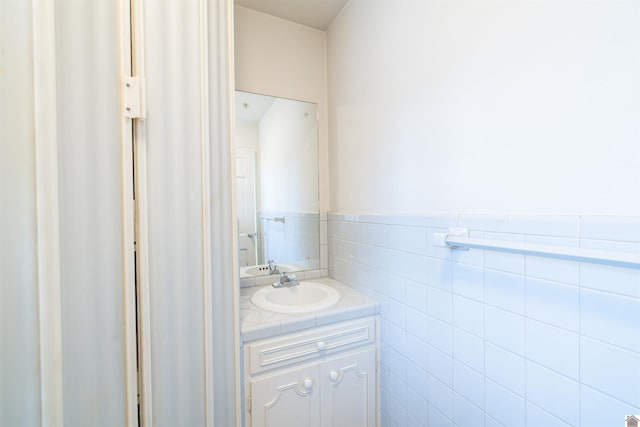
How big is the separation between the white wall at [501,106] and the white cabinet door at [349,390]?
75cm

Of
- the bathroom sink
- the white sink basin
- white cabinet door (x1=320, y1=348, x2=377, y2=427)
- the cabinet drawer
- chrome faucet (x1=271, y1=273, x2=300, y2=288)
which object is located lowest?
white cabinet door (x1=320, y1=348, x2=377, y2=427)

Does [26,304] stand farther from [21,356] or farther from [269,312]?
[269,312]

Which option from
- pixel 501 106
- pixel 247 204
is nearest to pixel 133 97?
pixel 247 204

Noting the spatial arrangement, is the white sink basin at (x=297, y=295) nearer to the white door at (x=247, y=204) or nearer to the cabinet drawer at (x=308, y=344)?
the cabinet drawer at (x=308, y=344)

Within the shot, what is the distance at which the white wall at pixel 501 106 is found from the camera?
1.78ft

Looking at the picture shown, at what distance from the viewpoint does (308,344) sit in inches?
43.3

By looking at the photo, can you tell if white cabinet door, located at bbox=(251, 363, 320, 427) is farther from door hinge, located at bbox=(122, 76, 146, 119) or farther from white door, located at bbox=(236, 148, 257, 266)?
door hinge, located at bbox=(122, 76, 146, 119)

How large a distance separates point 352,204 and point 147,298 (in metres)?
1.07

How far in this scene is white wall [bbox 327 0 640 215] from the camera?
54 cm

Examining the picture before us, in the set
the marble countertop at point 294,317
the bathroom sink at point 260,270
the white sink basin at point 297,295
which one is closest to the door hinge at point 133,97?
the marble countertop at point 294,317

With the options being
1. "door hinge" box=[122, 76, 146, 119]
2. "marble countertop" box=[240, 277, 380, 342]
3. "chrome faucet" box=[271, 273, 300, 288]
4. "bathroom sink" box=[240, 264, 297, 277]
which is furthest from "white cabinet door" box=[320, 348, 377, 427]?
"door hinge" box=[122, 76, 146, 119]

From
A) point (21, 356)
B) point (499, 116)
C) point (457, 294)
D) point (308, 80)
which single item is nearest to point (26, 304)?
point (21, 356)

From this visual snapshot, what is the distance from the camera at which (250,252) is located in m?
1.61

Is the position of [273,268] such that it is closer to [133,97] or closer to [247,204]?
[247,204]
